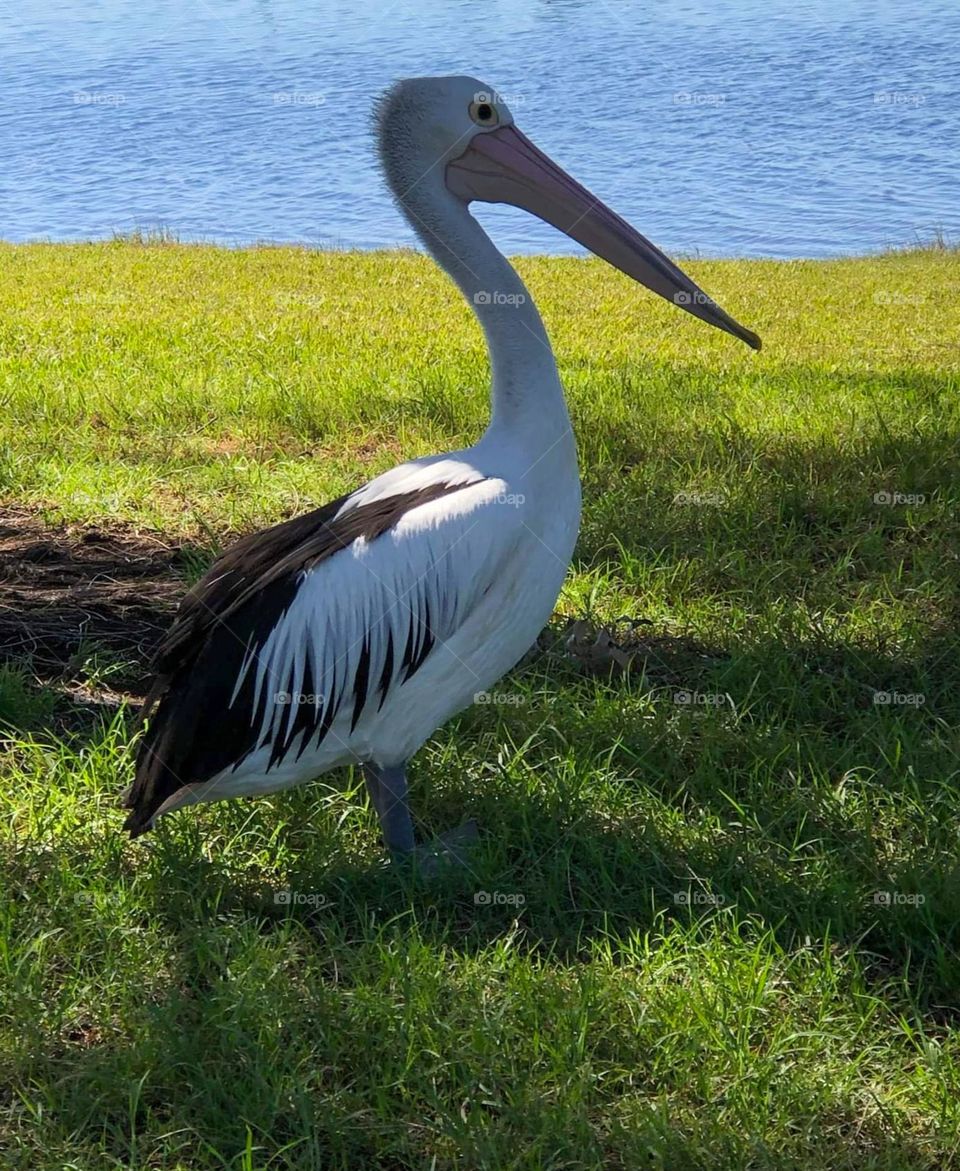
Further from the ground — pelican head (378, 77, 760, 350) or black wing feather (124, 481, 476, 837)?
pelican head (378, 77, 760, 350)

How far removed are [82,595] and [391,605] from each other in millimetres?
1879

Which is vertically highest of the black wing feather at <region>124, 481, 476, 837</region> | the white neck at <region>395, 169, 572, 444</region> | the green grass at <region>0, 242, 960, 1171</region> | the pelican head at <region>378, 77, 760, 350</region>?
the pelican head at <region>378, 77, 760, 350</region>

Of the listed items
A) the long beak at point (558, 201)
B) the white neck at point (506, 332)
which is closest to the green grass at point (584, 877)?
the white neck at point (506, 332)

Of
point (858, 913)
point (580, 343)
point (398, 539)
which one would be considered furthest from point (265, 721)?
point (580, 343)

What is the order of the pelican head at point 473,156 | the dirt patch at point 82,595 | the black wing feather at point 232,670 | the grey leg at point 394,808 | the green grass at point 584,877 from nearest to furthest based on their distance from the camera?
the green grass at point 584,877 < the black wing feather at point 232,670 < the grey leg at point 394,808 < the pelican head at point 473,156 < the dirt patch at point 82,595

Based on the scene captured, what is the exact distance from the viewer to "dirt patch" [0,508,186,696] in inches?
162

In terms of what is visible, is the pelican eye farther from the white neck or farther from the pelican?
the white neck

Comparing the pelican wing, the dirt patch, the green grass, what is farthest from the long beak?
the dirt patch

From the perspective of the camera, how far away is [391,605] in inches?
118

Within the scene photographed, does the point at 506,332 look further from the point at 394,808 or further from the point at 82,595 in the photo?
the point at 82,595

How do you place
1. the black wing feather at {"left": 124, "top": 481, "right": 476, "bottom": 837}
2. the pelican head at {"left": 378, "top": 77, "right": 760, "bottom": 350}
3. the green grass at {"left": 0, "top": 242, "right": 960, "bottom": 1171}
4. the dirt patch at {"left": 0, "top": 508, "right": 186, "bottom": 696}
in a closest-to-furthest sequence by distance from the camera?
the green grass at {"left": 0, "top": 242, "right": 960, "bottom": 1171} < the black wing feather at {"left": 124, "top": 481, "right": 476, "bottom": 837} < the pelican head at {"left": 378, "top": 77, "right": 760, "bottom": 350} < the dirt patch at {"left": 0, "top": 508, "right": 186, "bottom": 696}

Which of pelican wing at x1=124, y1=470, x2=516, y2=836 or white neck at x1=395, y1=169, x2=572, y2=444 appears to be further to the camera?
white neck at x1=395, y1=169, x2=572, y2=444

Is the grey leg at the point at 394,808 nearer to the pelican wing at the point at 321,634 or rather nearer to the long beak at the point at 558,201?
the pelican wing at the point at 321,634

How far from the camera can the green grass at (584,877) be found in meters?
2.40
